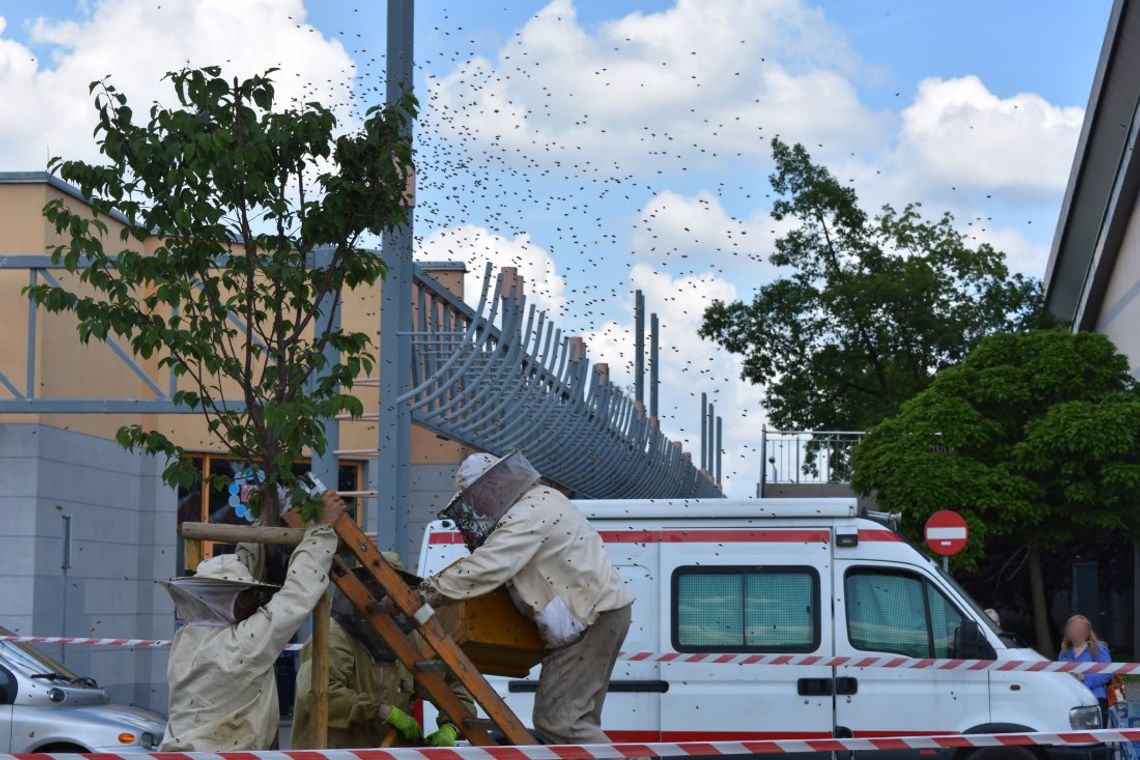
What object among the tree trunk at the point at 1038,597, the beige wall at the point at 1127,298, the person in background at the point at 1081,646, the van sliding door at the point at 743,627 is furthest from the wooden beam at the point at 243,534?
the beige wall at the point at 1127,298

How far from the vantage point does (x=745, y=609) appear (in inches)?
443

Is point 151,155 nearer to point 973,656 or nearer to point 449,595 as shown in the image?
point 449,595

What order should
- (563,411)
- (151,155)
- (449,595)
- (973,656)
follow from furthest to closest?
(563,411)
(973,656)
(151,155)
(449,595)

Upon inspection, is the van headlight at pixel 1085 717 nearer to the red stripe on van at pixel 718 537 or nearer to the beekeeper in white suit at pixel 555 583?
the red stripe on van at pixel 718 537

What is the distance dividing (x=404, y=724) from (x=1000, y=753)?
5.23 meters

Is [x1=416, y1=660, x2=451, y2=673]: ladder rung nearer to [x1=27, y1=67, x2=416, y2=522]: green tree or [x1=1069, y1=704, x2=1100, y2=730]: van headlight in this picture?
[x1=27, y1=67, x2=416, y2=522]: green tree

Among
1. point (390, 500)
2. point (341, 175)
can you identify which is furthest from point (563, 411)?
point (341, 175)

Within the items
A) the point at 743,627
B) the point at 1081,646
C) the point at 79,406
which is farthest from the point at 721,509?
the point at 79,406

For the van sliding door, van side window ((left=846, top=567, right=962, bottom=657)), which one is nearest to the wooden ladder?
the van sliding door

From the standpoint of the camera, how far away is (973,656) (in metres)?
11.2

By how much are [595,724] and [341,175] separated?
2.46 m

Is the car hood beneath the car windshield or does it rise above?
beneath

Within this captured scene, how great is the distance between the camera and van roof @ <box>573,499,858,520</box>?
36.9 ft

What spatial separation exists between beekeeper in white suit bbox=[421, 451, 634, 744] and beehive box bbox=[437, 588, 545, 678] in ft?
0.30
